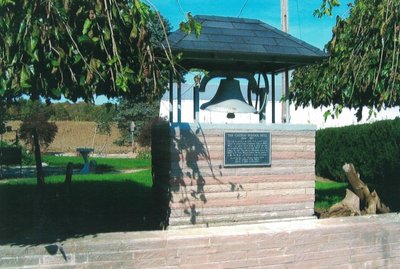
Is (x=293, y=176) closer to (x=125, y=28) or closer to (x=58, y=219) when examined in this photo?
(x=125, y=28)

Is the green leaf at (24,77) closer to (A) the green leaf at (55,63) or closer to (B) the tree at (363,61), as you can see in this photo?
(A) the green leaf at (55,63)

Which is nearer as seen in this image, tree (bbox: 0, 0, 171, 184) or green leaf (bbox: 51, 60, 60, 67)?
tree (bbox: 0, 0, 171, 184)

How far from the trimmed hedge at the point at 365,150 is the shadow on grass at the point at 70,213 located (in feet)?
23.5

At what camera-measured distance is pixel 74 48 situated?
4051 millimetres

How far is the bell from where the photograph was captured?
5.68 meters

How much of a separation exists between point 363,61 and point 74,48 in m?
3.61

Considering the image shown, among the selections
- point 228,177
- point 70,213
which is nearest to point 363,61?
point 228,177

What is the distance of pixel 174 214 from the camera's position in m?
5.28

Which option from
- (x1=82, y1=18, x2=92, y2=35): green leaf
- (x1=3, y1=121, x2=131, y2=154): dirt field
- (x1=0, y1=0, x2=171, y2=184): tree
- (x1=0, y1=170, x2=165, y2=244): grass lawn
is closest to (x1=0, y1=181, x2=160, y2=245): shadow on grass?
(x1=0, y1=170, x2=165, y2=244): grass lawn

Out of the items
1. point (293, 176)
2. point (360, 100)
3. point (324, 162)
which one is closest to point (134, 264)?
point (293, 176)

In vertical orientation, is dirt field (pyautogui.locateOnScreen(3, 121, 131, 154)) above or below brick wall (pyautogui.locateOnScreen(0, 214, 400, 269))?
above

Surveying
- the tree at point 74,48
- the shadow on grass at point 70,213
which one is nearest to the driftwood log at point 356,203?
the shadow on grass at point 70,213

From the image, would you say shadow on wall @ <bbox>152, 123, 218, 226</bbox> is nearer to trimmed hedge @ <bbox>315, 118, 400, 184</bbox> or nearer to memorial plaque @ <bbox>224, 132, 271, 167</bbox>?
memorial plaque @ <bbox>224, 132, 271, 167</bbox>

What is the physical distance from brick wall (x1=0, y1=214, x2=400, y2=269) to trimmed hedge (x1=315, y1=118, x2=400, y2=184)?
8109 millimetres
